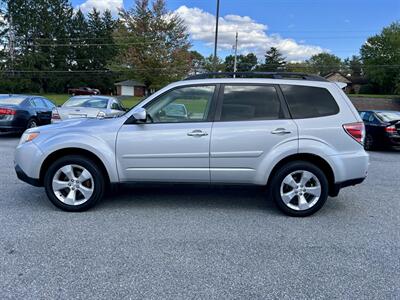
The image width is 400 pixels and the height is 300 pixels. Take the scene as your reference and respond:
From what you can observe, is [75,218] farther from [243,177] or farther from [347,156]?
[347,156]

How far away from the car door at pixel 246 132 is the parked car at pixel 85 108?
5789mm

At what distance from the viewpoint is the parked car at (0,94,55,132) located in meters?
10.8

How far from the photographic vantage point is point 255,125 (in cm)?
438

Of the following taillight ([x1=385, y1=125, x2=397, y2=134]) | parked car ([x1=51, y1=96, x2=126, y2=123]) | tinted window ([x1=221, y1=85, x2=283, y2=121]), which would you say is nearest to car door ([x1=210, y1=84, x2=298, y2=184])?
tinted window ([x1=221, y1=85, x2=283, y2=121])

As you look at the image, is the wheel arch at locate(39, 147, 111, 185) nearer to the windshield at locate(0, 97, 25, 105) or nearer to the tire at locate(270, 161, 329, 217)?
the tire at locate(270, 161, 329, 217)

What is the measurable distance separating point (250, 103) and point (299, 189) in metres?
1.32

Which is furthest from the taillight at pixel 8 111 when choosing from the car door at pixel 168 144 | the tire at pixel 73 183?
the car door at pixel 168 144

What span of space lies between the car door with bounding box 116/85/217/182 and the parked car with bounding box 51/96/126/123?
5.41 m

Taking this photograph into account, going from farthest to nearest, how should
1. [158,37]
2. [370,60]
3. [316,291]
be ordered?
[370,60]
[158,37]
[316,291]

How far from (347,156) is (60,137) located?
12.5 ft

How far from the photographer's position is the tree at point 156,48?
44406 millimetres

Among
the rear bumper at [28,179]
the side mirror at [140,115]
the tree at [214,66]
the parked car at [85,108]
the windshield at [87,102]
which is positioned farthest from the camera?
the tree at [214,66]

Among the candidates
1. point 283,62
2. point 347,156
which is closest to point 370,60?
point 283,62

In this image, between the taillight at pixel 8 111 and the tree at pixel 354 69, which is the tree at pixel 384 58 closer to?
the tree at pixel 354 69
